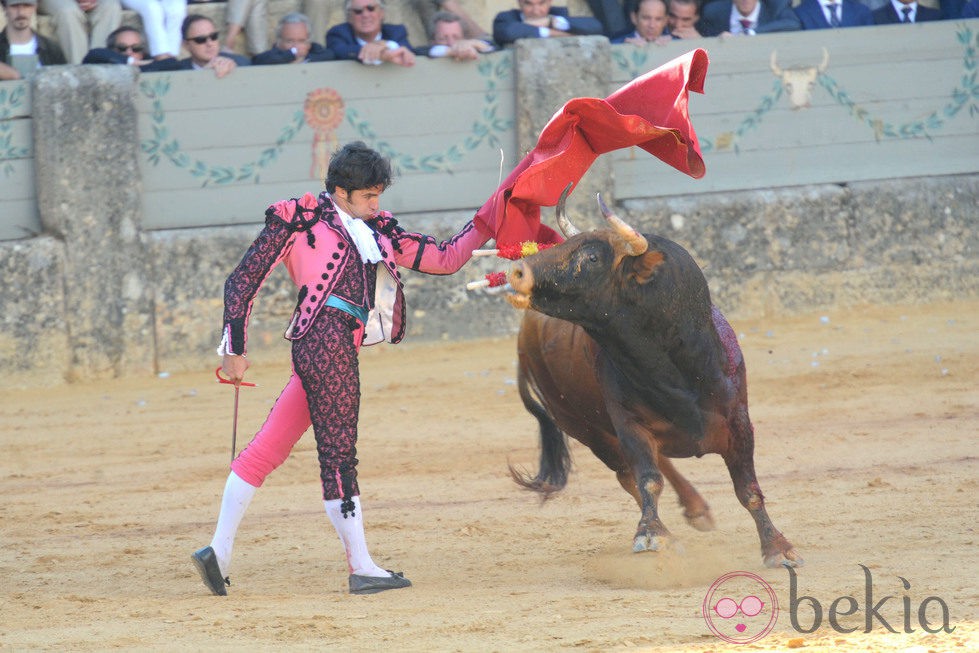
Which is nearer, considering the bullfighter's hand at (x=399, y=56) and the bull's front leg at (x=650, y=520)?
the bull's front leg at (x=650, y=520)

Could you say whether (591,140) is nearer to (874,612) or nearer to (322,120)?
(874,612)

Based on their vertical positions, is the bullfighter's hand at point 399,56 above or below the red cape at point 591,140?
below

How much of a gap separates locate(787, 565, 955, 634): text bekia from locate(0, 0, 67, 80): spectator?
6.33 metres

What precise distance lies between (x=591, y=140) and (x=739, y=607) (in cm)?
184

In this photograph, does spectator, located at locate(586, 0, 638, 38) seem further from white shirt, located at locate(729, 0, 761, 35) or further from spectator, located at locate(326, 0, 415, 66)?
spectator, located at locate(326, 0, 415, 66)

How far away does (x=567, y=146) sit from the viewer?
5.35m

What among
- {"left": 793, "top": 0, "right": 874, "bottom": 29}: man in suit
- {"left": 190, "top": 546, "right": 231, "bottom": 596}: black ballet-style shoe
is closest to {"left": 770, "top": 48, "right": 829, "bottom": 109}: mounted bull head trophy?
{"left": 793, "top": 0, "right": 874, "bottom": 29}: man in suit

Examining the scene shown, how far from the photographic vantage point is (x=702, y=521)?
5.73 metres

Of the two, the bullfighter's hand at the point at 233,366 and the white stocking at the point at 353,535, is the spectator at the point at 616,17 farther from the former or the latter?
the white stocking at the point at 353,535

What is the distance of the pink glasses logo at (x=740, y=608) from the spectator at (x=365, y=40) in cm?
527

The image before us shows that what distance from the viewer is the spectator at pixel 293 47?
367 inches

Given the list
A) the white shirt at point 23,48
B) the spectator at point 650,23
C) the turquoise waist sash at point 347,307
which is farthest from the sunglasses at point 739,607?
the white shirt at point 23,48

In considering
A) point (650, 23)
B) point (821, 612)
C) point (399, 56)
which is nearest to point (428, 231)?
point (399, 56)

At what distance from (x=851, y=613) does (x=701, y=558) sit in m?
0.83
